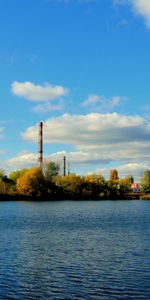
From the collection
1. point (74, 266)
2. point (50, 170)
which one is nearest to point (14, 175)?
point (50, 170)

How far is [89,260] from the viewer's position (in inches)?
1260

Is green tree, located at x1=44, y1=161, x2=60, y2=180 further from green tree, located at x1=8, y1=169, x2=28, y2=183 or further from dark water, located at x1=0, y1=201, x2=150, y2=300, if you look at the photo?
dark water, located at x1=0, y1=201, x2=150, y2=300

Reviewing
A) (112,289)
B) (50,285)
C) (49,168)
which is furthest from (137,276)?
(49,168)

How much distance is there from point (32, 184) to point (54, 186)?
14.2 metres

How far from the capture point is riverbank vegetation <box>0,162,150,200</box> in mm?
156125

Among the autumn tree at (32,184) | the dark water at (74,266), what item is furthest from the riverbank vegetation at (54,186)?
the dark water at (74,266)

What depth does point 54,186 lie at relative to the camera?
550 ft

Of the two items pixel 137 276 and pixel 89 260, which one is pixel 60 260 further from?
pixel 137 276

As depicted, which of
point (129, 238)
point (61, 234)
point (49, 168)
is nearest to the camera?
point (129, 238)

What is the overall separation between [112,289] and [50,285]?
11.3 ft

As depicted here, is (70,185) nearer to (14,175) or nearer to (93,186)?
(93,186)

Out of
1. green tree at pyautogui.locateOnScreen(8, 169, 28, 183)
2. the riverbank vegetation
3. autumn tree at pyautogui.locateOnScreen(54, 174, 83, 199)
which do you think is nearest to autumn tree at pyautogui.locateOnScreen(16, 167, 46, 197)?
the riverbank vegetation

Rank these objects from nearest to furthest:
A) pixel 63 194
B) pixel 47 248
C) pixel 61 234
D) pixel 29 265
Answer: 1. pixel 29 265
2. pixel 47 248
3. pixel 61 234
4. pixel 63 194

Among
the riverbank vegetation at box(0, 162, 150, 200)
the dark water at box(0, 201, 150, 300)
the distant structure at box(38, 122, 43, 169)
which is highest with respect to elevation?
the distant structure at box(38, 122, 43, 169)
